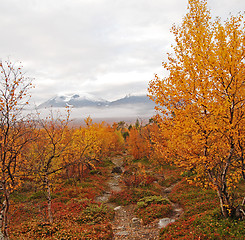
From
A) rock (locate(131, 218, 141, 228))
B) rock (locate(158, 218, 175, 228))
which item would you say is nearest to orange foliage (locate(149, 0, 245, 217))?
rock (locate(158, 218, 175, 228))

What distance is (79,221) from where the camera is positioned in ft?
45.3

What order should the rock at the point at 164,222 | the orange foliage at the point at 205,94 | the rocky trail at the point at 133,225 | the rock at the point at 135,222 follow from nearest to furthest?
the orange foliage at the point at 205,94 → the rocky trail at the point at 133,225 → the rock at the point at 164,222 → the rock at the point at 135,222

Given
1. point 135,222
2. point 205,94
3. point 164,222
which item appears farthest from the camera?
point 135,222

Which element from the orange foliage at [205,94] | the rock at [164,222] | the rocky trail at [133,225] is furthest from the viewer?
the rock at [164,222]

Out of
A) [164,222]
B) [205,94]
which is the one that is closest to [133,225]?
[164,222]

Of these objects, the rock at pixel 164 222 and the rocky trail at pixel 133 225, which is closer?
the rocky trail at pixel 133 225

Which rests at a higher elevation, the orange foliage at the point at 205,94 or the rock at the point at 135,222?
the orange foliage at the point at 205,94

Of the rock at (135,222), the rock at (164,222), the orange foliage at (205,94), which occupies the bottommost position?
the rock at (135,222)

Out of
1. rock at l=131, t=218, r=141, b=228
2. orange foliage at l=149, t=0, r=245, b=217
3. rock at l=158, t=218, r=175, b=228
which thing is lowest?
rock at l=131, t=218, r=141, b=228

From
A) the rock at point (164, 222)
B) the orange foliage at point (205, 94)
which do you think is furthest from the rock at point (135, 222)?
the orange foliage at point (205, 94)

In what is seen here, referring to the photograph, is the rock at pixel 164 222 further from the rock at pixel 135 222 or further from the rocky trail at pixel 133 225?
the rock at pixel 135 222

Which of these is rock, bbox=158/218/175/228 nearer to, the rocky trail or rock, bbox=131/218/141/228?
the rocky trail

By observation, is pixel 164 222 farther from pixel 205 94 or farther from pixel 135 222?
pixel 205 94

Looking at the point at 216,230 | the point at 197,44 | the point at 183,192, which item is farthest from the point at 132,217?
the point at 197,44
